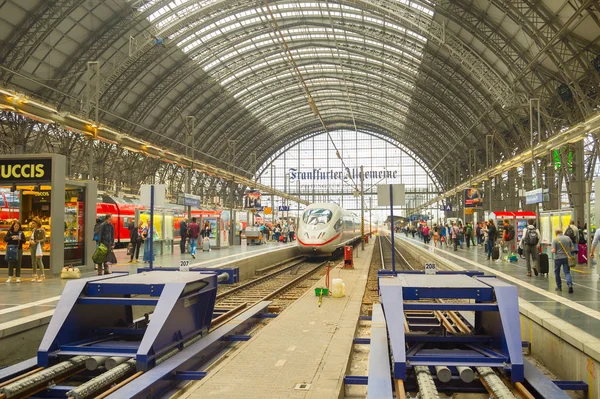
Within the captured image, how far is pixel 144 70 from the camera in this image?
46.2m

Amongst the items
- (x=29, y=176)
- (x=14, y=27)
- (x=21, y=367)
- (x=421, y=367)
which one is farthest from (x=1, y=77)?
(x=421, y=367)

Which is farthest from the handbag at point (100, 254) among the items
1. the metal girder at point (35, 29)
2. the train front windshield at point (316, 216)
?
the metal girder at point (35, 29)

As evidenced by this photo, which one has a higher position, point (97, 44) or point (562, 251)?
point (97, 44)

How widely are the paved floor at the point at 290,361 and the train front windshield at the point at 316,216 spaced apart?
18023mm

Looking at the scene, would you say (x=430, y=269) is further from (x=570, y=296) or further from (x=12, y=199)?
(x=12, y=199)

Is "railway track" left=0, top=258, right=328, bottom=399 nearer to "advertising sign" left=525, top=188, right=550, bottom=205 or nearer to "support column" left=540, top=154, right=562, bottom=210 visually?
"advertising sign" left=525, top=188, right=550, bottom=205

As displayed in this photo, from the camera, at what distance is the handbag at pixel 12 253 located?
578 inches

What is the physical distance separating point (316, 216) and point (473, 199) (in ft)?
50.3

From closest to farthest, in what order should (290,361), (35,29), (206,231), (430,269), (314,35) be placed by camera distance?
(290,361), (430,269), (35,29), (206,231), (314,35)

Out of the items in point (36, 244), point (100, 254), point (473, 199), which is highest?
point (473, 199)

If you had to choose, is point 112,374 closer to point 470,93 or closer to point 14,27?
point 14,27

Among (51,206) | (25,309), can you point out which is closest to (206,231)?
(51,206)

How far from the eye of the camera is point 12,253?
48.3 feet

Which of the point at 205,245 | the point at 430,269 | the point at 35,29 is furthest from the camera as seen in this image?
the point at 35,29
